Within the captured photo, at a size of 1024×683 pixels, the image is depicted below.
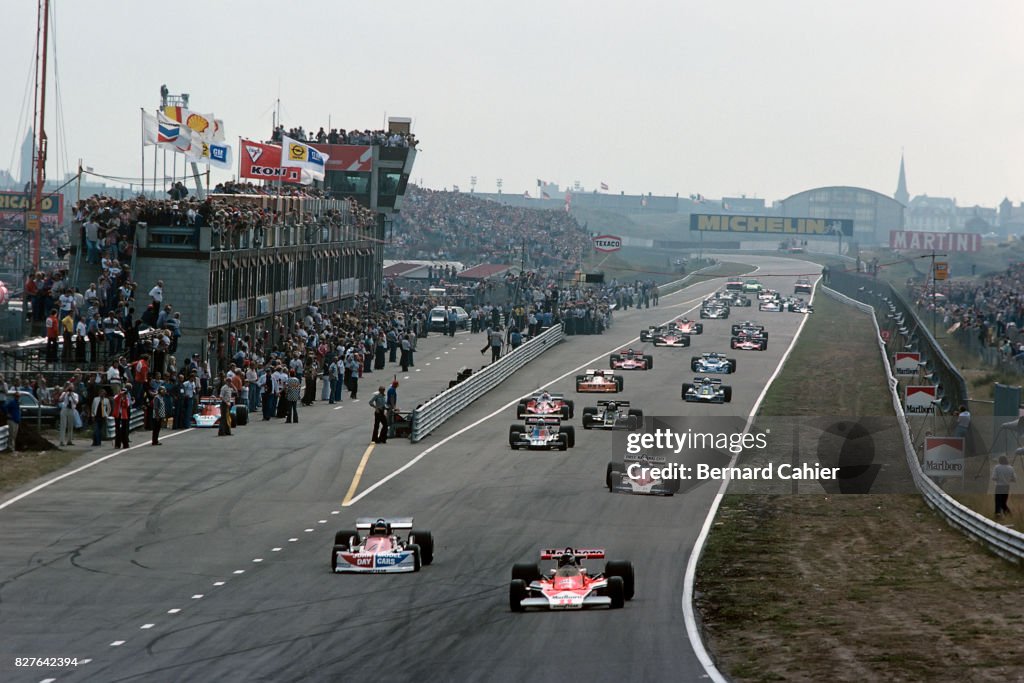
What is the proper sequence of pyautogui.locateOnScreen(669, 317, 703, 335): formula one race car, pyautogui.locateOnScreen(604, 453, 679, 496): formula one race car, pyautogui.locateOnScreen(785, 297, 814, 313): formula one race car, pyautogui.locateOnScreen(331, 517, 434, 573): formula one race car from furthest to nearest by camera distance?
pyautogui.locateOnScreen(785, 297, 814, 313): formula one race car < pyautogui.locateOnScreen(669, 317, 703, 335): formula one race car < pyautogui.locateOnScreen(604, 453, 679, 496): formula one race car < pyautogui.locateOnScreen(331, 517, 434, 573): formula one race car

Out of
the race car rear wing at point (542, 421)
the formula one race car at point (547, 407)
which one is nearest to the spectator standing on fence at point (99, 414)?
the race car rear wing at point (542, 421)

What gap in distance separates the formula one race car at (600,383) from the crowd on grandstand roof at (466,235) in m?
61.0

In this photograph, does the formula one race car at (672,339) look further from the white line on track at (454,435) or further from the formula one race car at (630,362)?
the formula one race car at (630,362)

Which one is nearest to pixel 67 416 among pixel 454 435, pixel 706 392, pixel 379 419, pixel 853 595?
pixel 379 419

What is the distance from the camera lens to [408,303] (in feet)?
254

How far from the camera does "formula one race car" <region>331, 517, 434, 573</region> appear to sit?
24.8 metres

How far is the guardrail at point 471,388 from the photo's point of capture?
1720 inches

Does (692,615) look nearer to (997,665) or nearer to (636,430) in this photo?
(997,665)

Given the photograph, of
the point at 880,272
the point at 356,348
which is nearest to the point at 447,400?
the point at 356,348

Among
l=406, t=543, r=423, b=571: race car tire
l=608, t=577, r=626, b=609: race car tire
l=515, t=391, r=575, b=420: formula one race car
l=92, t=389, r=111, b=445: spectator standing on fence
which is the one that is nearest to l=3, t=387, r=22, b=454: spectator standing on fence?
l=92, t=389, r=111, b=445: spectator standing on fence

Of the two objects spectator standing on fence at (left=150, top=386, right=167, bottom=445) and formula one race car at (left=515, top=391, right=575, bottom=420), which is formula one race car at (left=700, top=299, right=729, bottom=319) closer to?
formula one race car at (left=515, top=391, right=575, bottom=420)

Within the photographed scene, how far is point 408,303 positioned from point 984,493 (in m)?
48.0

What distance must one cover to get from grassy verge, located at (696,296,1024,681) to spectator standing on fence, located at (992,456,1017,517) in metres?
1.08

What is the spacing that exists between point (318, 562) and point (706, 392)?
28.2m
